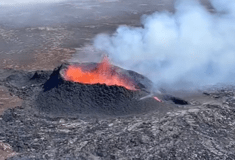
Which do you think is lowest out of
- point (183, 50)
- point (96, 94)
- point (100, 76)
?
point (96, 94)

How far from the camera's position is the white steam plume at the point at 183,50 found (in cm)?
1767

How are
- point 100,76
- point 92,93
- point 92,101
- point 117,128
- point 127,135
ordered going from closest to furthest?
point 127,135 → point 117,128 → point 92,101 → point 92,93 → point 100,76

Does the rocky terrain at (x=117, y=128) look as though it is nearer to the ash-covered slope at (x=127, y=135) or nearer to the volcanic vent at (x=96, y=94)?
the ash-covered slope at (x=127, y=135)

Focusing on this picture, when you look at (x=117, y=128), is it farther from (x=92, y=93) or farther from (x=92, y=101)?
(x=92, y=93)

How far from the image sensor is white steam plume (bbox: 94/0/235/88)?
17672mm

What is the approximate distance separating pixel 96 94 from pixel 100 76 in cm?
138

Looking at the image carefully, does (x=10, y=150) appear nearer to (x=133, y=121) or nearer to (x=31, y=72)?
(x=133, y=121)

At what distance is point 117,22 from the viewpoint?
33344mm

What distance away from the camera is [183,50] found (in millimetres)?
19672

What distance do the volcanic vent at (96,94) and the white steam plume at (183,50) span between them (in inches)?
114

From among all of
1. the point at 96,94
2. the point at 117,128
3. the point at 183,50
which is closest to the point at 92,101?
the point at 96,94

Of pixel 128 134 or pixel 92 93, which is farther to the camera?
pixel 92 93

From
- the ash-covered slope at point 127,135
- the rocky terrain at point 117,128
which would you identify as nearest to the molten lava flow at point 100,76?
the rocky terrain at point 117,128

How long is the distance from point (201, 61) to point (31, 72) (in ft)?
33.1
